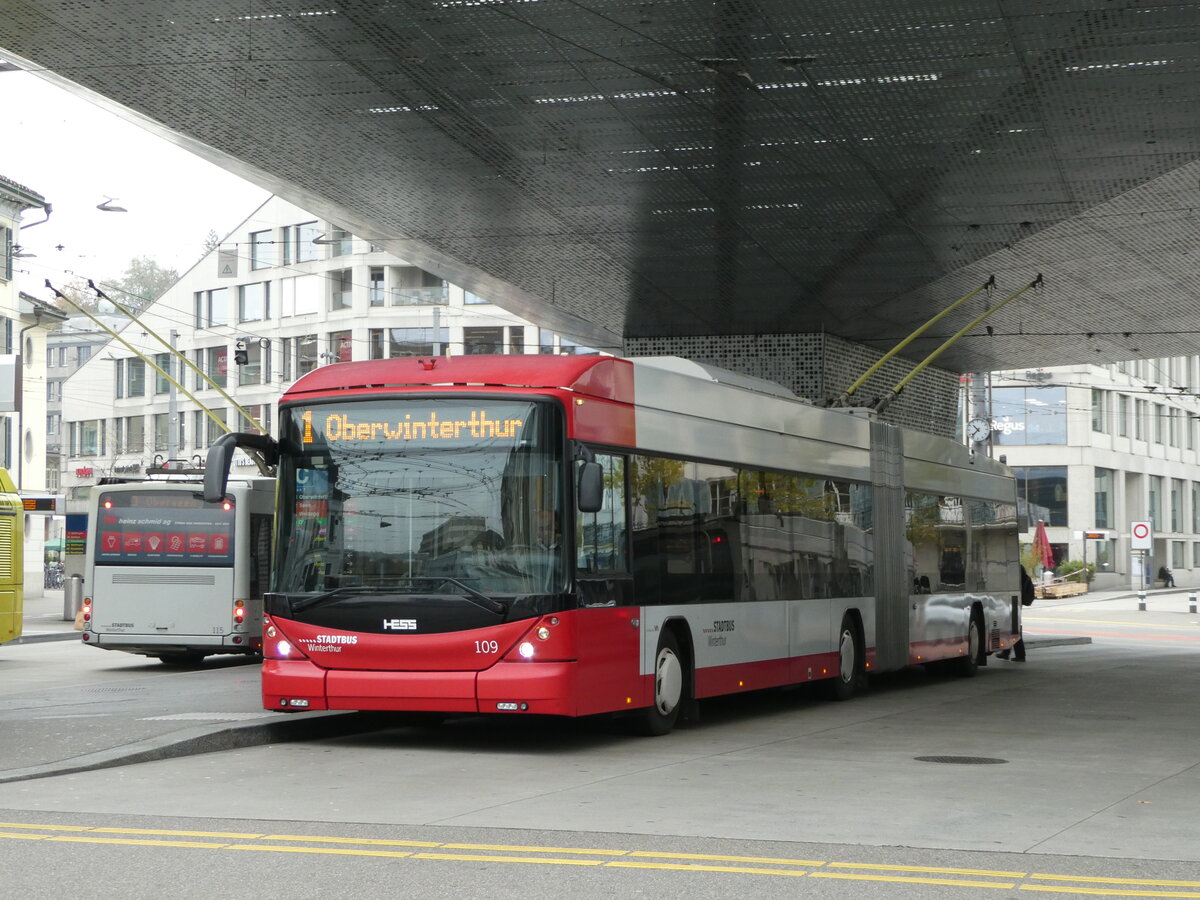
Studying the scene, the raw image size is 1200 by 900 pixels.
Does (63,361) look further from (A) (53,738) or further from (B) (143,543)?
(A) (53,738)

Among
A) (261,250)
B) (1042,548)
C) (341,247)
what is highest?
(261,250)

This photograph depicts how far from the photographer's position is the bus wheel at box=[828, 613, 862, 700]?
1902 cm

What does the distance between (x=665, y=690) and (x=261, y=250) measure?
6544cm

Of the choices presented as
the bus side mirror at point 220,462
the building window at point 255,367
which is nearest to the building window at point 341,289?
the building window at point 255,367

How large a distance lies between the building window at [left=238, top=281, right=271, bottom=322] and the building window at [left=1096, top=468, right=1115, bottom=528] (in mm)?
39856

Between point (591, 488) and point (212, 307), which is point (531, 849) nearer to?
point (591, 488)

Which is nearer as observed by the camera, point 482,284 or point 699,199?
point 699,199

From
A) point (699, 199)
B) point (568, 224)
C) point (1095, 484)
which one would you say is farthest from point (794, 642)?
point (1095, 484)

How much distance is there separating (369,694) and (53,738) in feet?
8.01

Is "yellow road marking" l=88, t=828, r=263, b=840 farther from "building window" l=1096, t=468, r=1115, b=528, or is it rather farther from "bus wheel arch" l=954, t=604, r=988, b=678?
"building window" l=1096, t=468, r=1115, b=528

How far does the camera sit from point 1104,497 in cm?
8238

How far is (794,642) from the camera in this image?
17.4m

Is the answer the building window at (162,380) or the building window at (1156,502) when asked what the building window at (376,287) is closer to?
→ the building window at (162,380)

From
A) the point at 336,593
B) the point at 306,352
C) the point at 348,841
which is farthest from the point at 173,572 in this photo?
the point at 306,352
